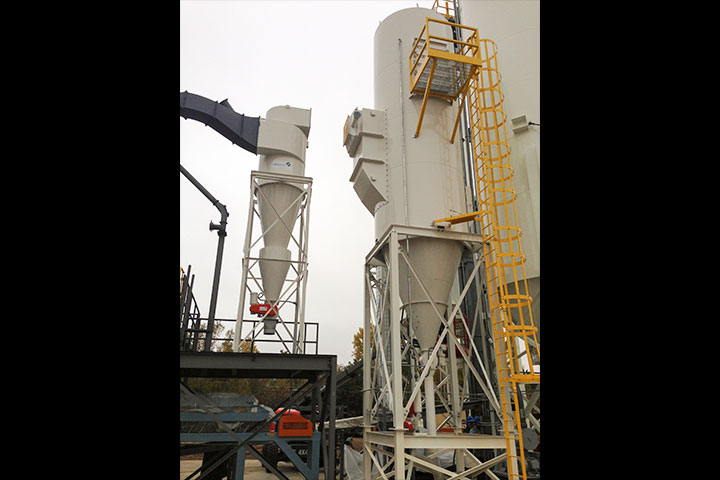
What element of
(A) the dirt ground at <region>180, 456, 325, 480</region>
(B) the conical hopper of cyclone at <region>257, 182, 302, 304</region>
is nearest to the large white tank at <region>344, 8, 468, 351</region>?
(B) the conical hopper of cyclone at <region>257, 182, 302, 304</region>

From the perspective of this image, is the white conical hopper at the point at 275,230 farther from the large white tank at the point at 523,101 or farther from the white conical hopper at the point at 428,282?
the large white tank at the point at 523,101

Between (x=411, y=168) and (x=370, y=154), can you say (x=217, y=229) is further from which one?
(x=411, y=168)

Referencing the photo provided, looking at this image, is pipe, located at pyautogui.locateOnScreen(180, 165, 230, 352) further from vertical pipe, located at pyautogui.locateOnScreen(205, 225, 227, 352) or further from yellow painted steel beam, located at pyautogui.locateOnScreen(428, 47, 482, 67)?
yellow painted steel beam, located at pyautogui.locateOnScreen(428, 47, 482, 67)

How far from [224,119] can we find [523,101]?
322 inches

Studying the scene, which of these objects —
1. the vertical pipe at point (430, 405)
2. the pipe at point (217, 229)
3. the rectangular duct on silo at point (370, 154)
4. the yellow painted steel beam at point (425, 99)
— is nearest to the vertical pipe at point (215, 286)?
the pipe at point (217, 229)

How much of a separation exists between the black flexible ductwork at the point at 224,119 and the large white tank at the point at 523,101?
6.99 metres

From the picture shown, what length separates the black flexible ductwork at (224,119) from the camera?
1306 centimetres

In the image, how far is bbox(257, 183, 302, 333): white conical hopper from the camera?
12281 mm
